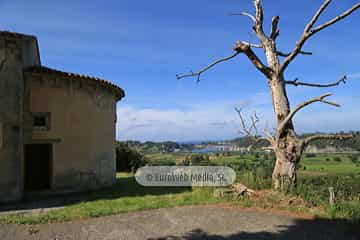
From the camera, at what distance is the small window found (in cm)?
1122

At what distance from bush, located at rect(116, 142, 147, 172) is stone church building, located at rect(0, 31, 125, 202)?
1112 centimetres

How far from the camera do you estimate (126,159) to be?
83.7ft

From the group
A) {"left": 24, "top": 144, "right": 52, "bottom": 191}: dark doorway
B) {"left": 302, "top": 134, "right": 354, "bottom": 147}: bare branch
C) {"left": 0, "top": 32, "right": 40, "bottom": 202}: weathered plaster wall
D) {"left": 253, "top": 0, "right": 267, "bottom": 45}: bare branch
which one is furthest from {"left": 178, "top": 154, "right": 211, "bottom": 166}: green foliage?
{"left": 0, "top": 32, "right": 40, "bottom": 202}: weathered plaster wall

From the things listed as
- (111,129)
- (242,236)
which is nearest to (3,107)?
(111,129)

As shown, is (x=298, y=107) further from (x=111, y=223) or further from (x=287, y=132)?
(x=111, y=223)

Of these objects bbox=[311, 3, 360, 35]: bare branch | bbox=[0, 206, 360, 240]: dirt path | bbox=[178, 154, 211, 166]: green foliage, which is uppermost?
bbox=[311, 3, 360, 35]: bare branch

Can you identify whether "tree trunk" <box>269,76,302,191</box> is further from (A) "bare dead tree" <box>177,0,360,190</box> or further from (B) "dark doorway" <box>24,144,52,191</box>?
(B) "dark doorway" <box>24,144,52,191</box>

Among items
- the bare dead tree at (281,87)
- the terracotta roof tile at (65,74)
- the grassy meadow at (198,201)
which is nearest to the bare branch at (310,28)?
the bare dead tree at (281,87)

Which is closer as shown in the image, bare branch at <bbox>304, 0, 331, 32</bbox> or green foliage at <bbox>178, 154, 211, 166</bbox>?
bare branch at <bbox>304, 0, 331, 32</bbox>

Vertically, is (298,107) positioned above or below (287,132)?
above

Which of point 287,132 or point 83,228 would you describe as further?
point 287,132

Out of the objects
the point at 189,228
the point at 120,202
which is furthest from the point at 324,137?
the point at 120,202

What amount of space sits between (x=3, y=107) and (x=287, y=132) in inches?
354

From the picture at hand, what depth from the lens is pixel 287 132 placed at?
35.0 feet
